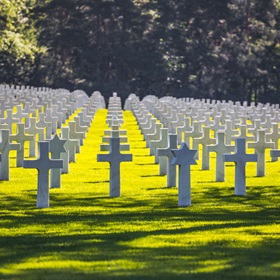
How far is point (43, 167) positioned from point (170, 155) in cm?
342

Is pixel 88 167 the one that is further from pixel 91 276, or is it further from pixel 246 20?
pixel 246 20

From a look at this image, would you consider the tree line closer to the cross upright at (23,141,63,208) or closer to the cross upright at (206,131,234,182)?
the cross upright at (206,131,234,182)

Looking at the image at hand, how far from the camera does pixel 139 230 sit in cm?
1485

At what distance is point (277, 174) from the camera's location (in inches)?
957

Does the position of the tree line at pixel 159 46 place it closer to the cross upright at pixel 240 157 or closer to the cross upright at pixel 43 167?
the cross upright at pixel 240 157

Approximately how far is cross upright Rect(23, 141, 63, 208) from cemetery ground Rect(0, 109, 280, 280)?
182 millimetres

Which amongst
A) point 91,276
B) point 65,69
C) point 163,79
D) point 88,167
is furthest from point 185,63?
point 91,276

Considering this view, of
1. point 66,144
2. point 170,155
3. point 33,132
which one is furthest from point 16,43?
point 170,155

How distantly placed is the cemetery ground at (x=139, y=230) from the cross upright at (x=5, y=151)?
0.22 meters

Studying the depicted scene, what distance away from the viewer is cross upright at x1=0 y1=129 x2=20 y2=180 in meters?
21.4

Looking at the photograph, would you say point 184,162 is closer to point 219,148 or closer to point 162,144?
point 219,148

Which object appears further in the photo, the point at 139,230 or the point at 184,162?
the point at 184,162

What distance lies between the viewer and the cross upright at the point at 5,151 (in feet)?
70.2

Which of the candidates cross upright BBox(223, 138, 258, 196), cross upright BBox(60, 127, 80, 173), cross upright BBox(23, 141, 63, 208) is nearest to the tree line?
cross upright BBox(60, 127, 80, 173)
